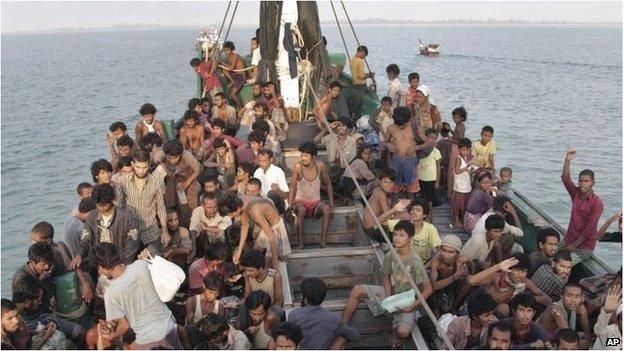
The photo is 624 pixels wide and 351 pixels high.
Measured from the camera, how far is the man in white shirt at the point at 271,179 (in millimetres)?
6602

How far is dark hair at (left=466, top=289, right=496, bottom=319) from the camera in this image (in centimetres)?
458

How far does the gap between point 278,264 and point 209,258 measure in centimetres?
84

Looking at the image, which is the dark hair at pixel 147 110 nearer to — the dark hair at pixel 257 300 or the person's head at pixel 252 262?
the person's head at pixel 252 262

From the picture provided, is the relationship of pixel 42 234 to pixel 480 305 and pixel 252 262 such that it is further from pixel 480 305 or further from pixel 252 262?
pixel 480 305

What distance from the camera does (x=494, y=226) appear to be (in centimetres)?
578

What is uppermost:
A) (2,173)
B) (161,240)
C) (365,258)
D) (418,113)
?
(418,113)

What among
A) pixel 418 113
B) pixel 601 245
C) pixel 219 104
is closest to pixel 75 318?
pixel 219 104

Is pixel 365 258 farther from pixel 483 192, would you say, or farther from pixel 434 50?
pixel 434 50

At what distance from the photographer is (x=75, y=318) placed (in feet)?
16.8

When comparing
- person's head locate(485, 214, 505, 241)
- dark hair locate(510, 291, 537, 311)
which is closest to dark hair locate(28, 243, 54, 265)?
dark hair locate(510, 291, 537, 311)

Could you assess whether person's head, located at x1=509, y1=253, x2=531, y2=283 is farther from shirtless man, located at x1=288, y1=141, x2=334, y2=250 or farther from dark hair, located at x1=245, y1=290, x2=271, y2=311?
shirtless man, located at x1=288, y1=141, x2=334, y2=250

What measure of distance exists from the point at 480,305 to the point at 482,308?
0.09 ft

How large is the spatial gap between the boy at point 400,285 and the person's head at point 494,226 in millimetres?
987

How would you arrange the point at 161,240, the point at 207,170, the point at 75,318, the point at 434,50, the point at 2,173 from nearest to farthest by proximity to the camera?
the point at 75,318 < the point at 161,240 < the point at 207,170 < the point at 2,173 < the point at 434,50
